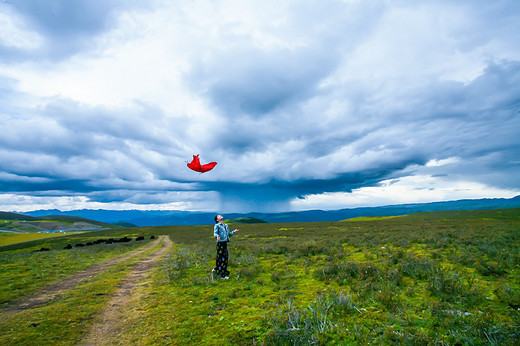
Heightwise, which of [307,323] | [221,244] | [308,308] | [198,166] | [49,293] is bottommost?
[49,293]

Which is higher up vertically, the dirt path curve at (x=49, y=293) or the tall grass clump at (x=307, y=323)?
the tall grass clump at (x=307, y=323)

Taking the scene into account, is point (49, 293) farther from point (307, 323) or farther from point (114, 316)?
point (307, 323)

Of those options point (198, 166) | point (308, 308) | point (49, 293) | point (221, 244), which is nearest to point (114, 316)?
point (221, 244)

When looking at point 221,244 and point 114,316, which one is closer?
point 114,316

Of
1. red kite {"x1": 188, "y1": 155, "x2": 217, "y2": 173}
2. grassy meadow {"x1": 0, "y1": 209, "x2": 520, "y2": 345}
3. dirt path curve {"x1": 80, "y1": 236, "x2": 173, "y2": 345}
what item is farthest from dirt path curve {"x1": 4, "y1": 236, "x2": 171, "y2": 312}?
red kite {"x1": 188, "y1": 155, "x2": 217, "y2": 173}

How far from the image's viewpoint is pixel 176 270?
44.9ft

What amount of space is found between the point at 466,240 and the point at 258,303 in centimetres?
1812

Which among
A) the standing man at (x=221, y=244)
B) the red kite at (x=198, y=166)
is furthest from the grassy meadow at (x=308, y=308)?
the red kite at (x=198, y=166)

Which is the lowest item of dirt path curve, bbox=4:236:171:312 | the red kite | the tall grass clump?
dirt path curve, bbox=4:236:171:312

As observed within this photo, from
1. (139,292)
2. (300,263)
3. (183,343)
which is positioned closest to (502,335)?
(183,343)

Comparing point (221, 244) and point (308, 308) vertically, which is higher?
point (221, 244)

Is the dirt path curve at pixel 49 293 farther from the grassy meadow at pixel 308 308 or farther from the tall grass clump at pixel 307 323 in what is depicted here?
the tall grass clump at pixel 307 323

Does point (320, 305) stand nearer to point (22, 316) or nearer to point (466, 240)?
point (22, 316)

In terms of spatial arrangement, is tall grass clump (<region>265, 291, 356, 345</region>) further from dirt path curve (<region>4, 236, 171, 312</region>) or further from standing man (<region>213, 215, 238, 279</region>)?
dirt path curve (<region>4, 236, 171, 312</region>)
